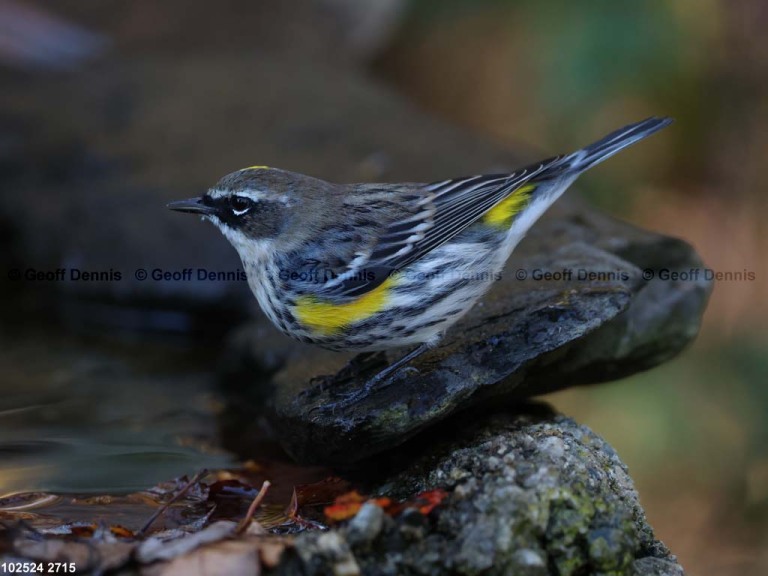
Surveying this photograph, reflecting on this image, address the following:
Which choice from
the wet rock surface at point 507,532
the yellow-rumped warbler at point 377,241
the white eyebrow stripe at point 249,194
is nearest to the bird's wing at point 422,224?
the yellow-rumped warbler at point 377,241

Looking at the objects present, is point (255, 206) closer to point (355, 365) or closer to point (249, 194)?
point (249, 194)

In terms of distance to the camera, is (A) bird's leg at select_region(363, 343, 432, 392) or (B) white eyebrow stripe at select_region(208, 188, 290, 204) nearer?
(A) bird's leg at select_region(363, 343, 432, 392)

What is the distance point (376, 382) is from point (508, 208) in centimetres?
106

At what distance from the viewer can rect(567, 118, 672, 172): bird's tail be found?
4230 millimetres

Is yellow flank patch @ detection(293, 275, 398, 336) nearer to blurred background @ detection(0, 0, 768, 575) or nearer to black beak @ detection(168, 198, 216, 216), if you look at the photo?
black beak @ detection(168, 198, 216, 216)

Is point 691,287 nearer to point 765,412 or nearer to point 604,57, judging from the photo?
point 765,412

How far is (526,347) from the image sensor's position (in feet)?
11.6

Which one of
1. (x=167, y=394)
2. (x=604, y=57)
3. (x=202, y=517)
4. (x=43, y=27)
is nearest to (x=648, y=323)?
(x=202, y=517)

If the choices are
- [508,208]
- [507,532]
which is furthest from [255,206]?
[507,532]

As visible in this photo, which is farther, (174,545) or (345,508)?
(345,508)

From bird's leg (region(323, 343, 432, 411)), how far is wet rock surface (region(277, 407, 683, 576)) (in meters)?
0.60

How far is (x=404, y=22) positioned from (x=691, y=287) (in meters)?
6.21

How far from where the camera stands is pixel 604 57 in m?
7.64

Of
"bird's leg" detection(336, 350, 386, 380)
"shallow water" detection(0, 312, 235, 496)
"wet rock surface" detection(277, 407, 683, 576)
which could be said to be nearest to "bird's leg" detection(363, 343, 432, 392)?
"bird's leg" detection(336, 350, 386, 380)
